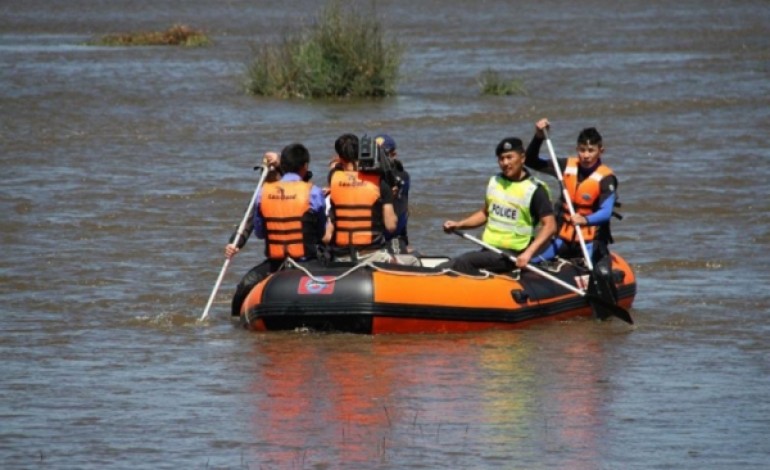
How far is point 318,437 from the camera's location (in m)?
9.77

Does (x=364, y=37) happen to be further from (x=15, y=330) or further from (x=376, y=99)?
(x=15, y=330)

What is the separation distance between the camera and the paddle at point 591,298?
1297cm

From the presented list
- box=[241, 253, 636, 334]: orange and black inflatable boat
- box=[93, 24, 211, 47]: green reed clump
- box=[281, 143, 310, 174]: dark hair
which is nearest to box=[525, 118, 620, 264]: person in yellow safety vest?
box=[241, 253, 636, 334]: orange and black inflatable boat

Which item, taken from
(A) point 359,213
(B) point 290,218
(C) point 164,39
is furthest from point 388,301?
(C) point 164,39

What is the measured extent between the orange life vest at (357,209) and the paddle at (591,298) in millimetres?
567

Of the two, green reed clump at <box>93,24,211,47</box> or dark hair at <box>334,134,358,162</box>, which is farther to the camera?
green reed clump at <box>93,24,211,47</box>

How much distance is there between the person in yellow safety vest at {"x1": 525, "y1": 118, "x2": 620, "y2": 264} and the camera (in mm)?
13398

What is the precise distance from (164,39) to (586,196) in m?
31.3

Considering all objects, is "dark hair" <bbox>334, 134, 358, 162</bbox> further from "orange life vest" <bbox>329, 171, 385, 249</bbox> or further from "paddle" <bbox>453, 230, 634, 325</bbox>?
"paddle" <bbox>453, 230, 634, 325</bbox>

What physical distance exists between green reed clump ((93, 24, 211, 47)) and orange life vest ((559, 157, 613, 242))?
30.1 metres

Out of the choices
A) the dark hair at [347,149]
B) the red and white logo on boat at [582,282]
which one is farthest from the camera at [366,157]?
the red and white logo on boat at [582,282]

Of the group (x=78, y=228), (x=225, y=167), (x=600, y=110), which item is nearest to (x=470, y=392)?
(x=78, y=228)

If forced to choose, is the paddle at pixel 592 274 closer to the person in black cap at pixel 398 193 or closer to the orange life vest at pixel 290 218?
the person in black cap at pixel 398 193

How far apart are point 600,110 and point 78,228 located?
11808mm
